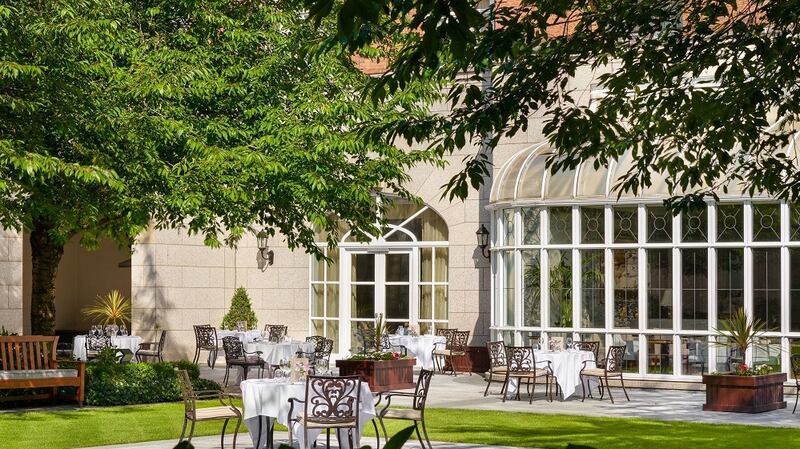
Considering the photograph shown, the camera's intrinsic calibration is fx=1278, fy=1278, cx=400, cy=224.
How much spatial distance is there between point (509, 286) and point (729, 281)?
4206 mm

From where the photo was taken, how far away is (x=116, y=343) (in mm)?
25516

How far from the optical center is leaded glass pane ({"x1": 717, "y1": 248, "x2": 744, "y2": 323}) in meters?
21.6

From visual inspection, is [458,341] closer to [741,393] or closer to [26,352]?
[741,393]

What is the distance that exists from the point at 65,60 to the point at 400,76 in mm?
8472

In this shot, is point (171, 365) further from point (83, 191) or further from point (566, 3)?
point (566, 3)

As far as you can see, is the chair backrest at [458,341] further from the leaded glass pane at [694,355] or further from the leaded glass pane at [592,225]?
the leaded glass pane at [694,355]

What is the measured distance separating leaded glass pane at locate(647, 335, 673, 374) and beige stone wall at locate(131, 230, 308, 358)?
9.27 meters

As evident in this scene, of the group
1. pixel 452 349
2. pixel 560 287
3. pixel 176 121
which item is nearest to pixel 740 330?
pixel 560 287

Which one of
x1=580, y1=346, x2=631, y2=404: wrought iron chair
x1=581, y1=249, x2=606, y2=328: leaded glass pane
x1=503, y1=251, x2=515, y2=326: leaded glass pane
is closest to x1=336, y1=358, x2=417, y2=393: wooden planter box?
x1=580, y1=346, x2=631, y2=404: wrought iron chair

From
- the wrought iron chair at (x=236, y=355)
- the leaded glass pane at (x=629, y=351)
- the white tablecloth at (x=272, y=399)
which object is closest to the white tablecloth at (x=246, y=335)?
the wrought iron chair at (x=236, y=355)

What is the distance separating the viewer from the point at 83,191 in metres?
15.8

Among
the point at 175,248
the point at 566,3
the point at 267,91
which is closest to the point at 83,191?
the point at 267,91

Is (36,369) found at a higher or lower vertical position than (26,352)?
lower

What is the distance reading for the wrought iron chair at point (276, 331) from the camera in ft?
80.9
